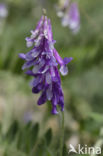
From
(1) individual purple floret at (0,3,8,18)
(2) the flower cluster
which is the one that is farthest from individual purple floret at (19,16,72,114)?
(1) individual purple floret at (0,3,8,18)

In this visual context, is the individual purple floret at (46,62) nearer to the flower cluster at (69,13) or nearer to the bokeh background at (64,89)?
the bokeh background at (64,89)

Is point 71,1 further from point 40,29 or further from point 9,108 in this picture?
point 40,29

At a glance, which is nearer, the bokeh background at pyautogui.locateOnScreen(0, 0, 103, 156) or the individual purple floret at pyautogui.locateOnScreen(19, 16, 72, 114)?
the individual purple floret at pyautogui.locateOnScreen(19, 16, 72, 114)

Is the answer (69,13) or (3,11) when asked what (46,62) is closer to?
(69,13)

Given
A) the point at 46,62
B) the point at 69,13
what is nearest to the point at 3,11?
the point at 69,13

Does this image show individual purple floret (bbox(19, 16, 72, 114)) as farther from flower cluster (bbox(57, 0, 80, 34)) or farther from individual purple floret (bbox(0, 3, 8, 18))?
individual purple floret (bbox(0, 3, 8, 18))

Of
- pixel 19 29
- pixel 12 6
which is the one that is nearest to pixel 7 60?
pixel 19 29

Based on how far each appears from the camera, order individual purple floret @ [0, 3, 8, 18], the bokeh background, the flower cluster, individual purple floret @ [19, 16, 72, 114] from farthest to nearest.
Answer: individual purple floret @ [0, 3, 8, 18], the flower cluster, the bokeh background, individual purple floret @ [19, 16, 72, 114]
